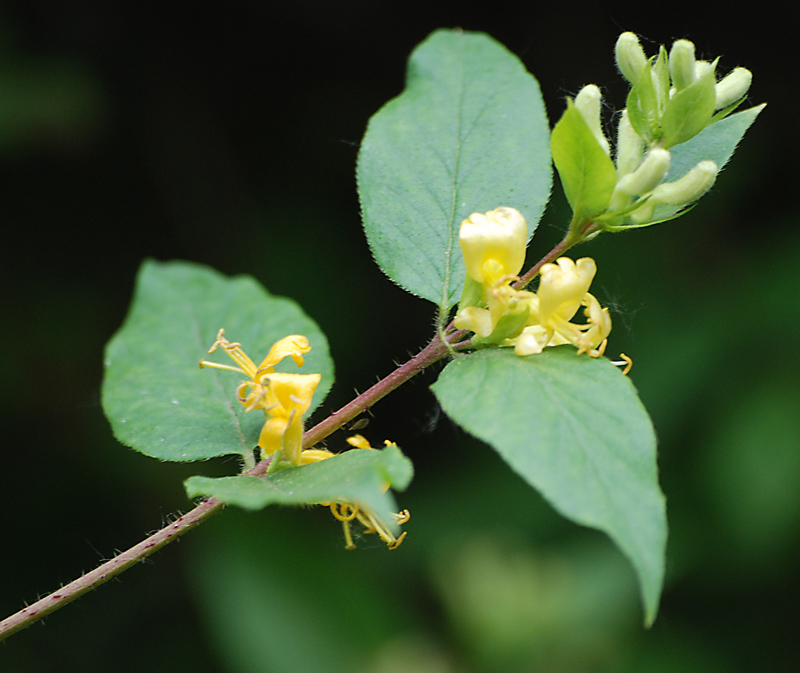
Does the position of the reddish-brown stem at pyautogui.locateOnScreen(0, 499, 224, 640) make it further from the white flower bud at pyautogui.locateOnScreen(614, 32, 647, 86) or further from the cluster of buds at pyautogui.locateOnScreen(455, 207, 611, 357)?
the white flower bud at pyautogui.locateOnScreen(614, 32, 647, 86)

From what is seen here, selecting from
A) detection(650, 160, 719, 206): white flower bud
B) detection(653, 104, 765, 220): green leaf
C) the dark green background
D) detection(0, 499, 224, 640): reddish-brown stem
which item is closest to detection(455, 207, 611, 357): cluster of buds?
detection(650, 160, 719, 206): white flower bud

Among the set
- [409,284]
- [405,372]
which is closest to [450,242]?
[409,284]

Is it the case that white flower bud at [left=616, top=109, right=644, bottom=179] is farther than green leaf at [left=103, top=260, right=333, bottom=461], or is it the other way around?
green leaf at [left=103, top=260, right=333, bottom=461]

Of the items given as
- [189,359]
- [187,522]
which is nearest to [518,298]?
[187,522]

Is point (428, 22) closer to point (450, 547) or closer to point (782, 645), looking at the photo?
point (450, 547)

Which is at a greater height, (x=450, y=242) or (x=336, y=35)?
(x=450, y=242)

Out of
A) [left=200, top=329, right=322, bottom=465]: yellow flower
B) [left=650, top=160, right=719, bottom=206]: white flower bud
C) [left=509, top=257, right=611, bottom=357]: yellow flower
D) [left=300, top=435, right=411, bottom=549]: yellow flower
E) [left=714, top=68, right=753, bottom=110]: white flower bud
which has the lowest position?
[left=300, top=435, right=411, bottom=549]: yellow flower

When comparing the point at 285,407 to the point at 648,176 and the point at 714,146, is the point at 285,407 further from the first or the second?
the point at 714,146
